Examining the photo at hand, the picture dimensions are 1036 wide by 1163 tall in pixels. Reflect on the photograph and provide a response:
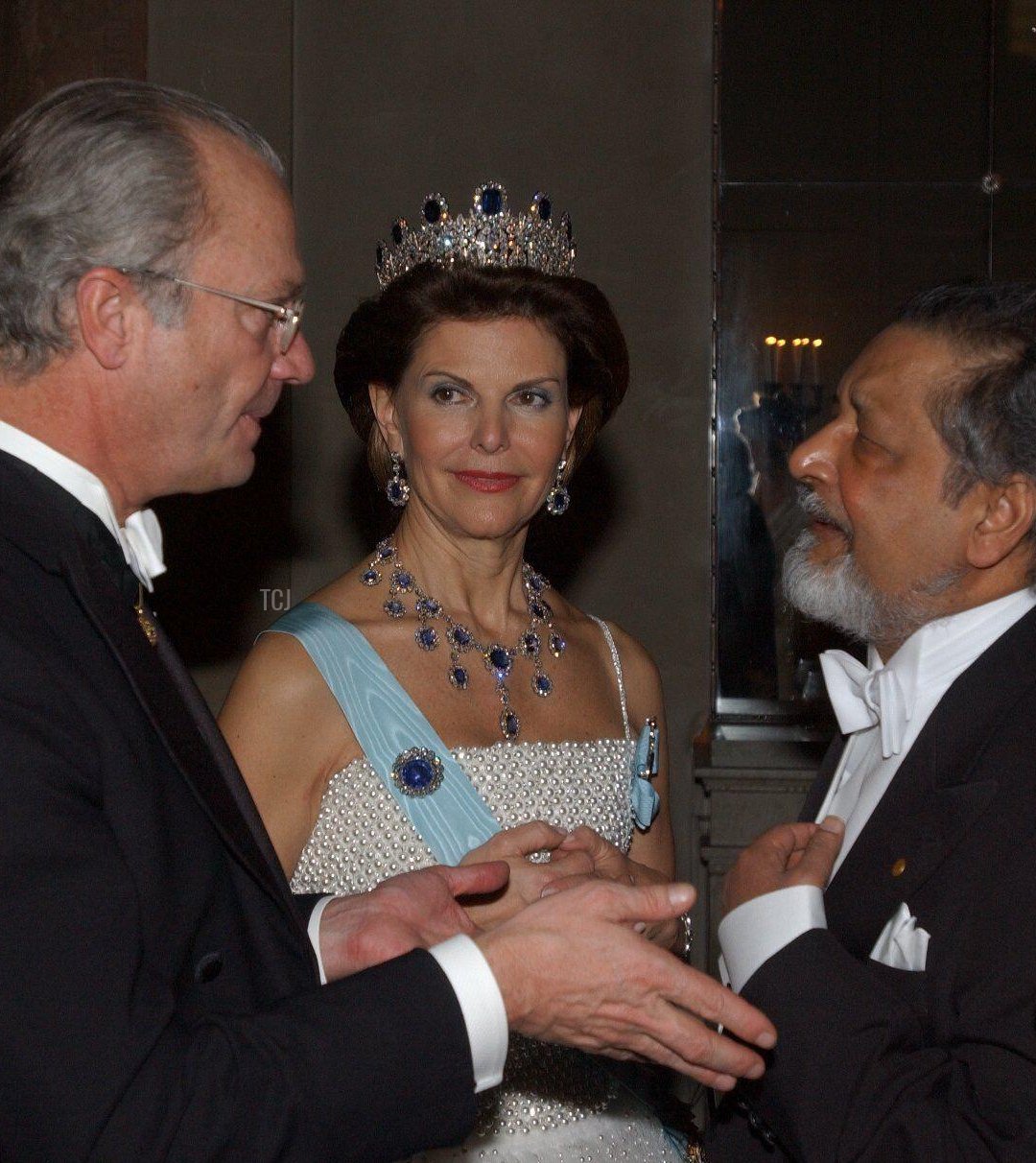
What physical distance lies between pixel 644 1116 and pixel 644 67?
326 cm

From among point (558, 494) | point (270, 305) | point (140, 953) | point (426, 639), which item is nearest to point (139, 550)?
point (270, 305)

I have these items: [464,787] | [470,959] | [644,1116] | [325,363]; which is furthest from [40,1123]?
[325,363]

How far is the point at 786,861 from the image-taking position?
1.85m

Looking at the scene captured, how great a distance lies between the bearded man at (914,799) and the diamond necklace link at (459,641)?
542 mm

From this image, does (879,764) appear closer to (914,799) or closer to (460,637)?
(914,799)

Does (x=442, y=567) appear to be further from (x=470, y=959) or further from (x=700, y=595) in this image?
(x=700, y=595)

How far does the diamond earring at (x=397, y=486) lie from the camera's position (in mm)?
2566

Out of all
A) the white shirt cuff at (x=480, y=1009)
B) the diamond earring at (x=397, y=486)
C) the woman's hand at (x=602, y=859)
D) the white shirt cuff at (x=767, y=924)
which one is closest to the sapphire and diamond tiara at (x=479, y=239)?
the diamond earring at (x=397, y=486)

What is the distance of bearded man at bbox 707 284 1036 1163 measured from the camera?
149 centimetres

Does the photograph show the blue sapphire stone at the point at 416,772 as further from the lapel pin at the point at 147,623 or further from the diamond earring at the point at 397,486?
the lapel pin at the point at 147,623

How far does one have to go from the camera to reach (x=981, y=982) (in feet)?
4.89

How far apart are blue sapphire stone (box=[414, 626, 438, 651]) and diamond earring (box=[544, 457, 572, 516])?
0.34m

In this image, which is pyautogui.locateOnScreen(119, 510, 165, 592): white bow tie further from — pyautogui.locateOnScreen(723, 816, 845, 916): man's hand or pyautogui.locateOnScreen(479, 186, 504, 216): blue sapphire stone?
pyautogui.locateOnScreen(479, 186, 504, 216): blue sapphire stone

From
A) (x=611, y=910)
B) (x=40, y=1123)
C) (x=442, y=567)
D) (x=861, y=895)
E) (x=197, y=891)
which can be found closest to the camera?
(x=40, y=1123)
